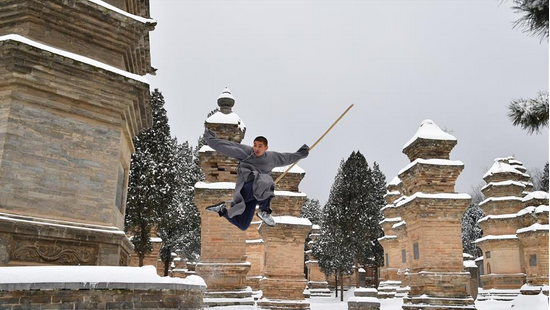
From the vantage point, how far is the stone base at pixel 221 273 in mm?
17125

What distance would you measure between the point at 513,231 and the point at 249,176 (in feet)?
94.2

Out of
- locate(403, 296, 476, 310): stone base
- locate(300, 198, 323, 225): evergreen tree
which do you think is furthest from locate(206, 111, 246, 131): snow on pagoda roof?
locate(300, 198, 323, 225): evergreen tree

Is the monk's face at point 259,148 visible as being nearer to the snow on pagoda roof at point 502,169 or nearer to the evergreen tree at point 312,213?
the snow on pagoda roof at point 502,169

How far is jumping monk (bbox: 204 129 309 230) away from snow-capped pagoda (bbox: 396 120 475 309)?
44.1 feet

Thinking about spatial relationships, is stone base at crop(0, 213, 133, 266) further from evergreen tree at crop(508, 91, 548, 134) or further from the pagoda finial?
the pagoda finial

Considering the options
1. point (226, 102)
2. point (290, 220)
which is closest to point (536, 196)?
point (290, 220)

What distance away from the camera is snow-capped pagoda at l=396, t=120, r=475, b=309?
17.8 m

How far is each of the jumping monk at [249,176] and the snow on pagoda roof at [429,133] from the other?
1486 cm

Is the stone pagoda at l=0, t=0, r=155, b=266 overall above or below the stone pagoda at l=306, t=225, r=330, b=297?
above

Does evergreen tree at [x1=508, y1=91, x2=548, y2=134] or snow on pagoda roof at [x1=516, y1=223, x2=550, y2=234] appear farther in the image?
snow on pagoda roof at [x1=516, y1=223, x2=550, y2=234]

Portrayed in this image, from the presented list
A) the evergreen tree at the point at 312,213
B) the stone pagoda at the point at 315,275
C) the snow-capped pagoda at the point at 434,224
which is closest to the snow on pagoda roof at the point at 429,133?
the snow-capped pagoda at the point at 434,224

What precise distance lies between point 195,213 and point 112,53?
26.5 meters

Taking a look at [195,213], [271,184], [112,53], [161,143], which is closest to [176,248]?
[195,213]

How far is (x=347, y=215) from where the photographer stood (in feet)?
123
